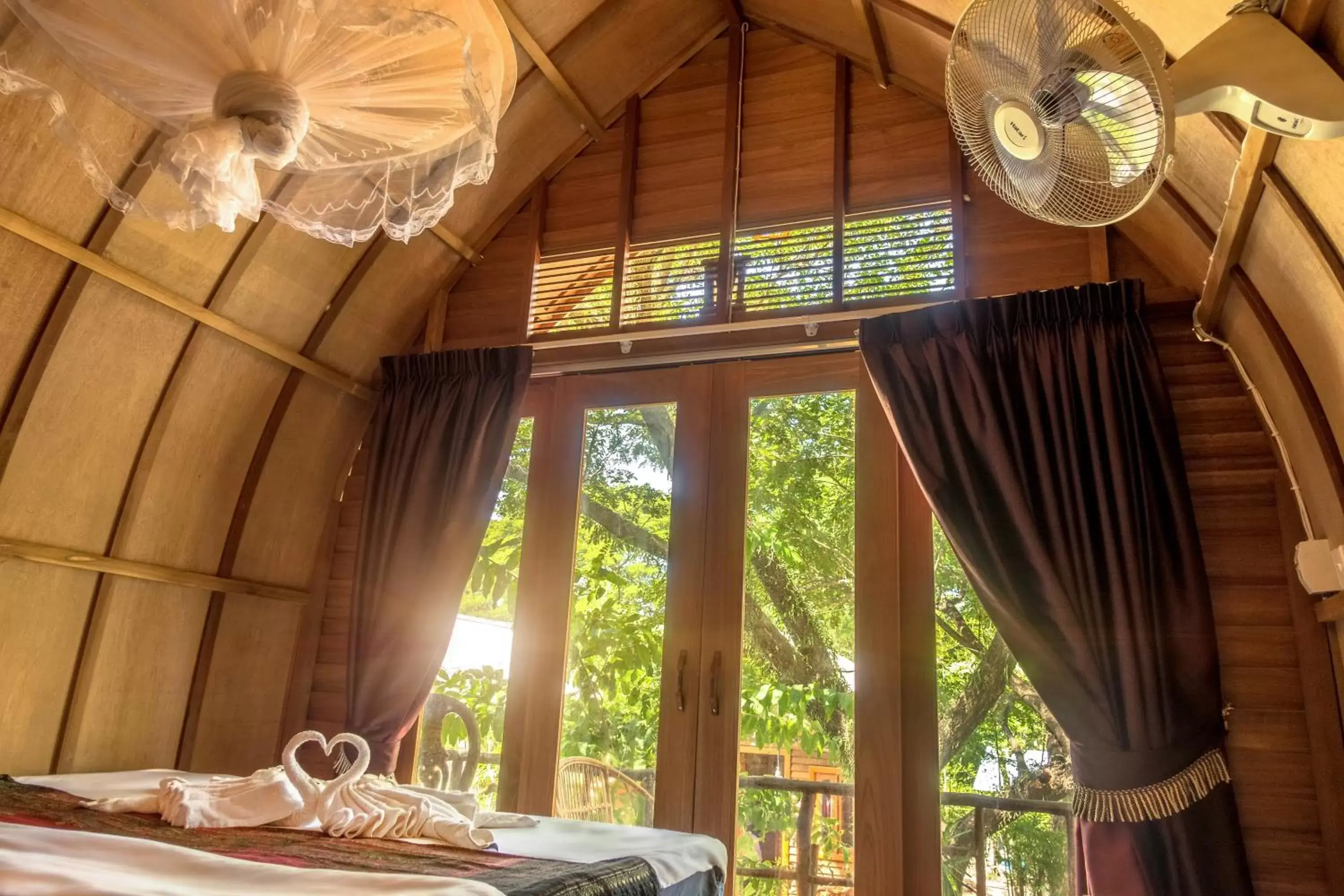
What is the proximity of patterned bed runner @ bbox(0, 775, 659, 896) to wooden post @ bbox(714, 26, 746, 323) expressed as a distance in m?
2.33

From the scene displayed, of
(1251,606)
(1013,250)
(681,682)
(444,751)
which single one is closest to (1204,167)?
(1013,250)

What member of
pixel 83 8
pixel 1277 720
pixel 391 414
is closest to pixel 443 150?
pixel 83 8

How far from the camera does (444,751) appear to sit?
3688 mm

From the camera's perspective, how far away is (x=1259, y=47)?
1496 mm

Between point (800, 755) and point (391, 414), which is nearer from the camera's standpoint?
point (800, 755)

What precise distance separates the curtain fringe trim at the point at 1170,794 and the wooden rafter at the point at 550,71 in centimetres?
326

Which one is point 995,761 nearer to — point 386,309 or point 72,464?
point 386,309

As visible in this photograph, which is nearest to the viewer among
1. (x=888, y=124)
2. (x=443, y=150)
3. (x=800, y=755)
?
(x=443, y=150)

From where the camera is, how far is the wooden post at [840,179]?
3.56 m

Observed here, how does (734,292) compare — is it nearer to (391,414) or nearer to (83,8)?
(391,414)

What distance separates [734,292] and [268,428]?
2.05m

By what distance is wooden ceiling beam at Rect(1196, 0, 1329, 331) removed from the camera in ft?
5.12

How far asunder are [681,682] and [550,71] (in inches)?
98.4

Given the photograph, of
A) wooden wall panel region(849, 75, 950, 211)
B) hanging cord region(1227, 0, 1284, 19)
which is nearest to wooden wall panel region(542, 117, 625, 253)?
wooden wall panel region(849, 75, 950, 211)
